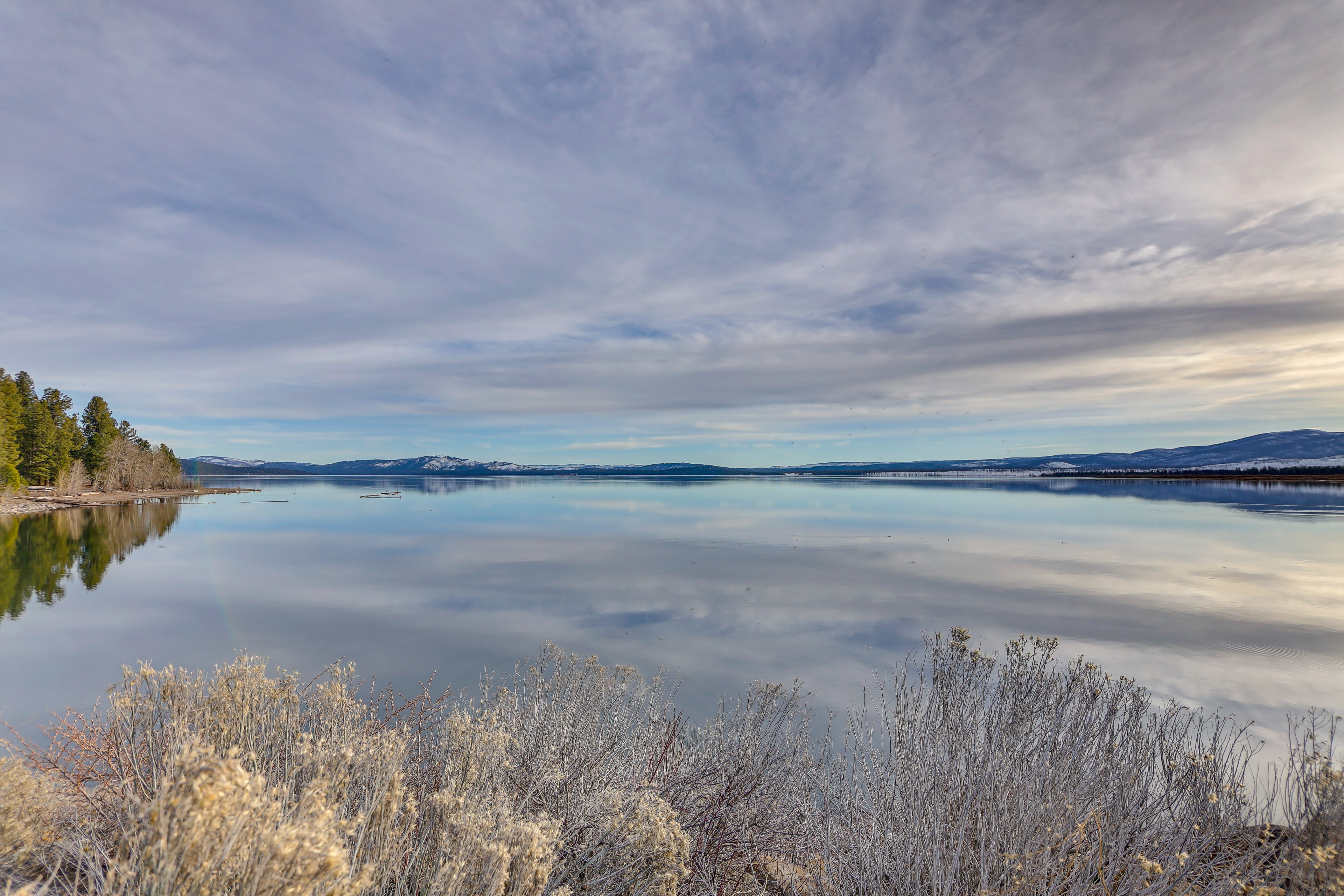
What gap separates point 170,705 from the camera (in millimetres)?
4145

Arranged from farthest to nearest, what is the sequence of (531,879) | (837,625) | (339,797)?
1. (837,625)
2. (339,797)
3. (531,879)

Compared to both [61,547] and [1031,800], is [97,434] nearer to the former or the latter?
[61,547]

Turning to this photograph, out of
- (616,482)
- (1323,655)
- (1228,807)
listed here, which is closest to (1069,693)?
(1228,807)

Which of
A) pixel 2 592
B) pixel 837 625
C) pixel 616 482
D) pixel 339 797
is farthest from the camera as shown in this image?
pixel 616 482

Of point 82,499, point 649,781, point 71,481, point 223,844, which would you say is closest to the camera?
point 223,844

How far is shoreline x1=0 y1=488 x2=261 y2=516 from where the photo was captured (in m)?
43.1

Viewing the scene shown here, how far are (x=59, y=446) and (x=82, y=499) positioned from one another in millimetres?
11686

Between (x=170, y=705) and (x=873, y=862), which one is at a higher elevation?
(x=170, y=705)

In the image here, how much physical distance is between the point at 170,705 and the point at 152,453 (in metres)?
110

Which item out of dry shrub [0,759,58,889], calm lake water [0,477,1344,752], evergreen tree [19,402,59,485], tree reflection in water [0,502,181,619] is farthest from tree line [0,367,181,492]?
dry shrub [0,759,58,889]

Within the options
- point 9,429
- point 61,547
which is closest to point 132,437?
point 9,429

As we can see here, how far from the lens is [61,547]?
24891mm

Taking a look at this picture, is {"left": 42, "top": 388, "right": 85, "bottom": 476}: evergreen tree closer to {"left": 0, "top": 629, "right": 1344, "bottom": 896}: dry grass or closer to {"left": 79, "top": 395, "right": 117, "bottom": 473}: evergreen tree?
{"left": 79, "top": 395, "right": 117, "bottom": 473}: evergreen tree

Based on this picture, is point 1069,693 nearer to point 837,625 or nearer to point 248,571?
point 837,625
